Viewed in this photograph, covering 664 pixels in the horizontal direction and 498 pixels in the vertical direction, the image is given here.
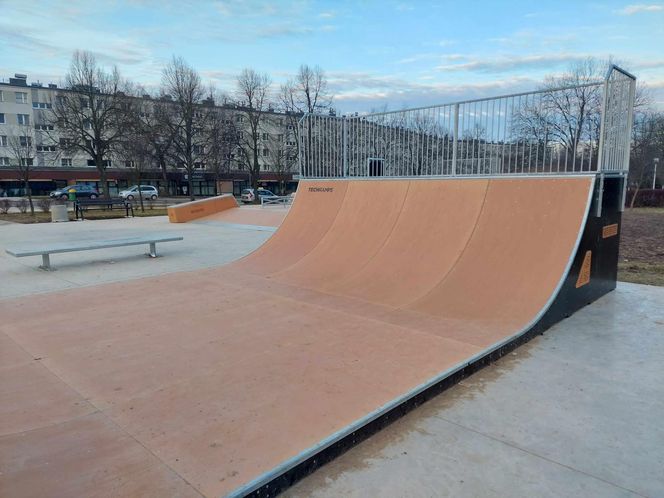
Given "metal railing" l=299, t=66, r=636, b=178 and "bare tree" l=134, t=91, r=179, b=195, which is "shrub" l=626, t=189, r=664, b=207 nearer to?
"metal railing" l=299, t=66, r=636, b=178

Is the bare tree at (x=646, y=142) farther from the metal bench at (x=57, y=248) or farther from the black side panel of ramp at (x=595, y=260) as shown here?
the metal bench at (x=57, y=248)

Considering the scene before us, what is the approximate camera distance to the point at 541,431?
112 inches

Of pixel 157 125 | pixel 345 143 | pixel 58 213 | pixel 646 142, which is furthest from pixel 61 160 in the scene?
pixel 646 142

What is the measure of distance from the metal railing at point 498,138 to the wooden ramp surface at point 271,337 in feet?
2.25

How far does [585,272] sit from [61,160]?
201 ft

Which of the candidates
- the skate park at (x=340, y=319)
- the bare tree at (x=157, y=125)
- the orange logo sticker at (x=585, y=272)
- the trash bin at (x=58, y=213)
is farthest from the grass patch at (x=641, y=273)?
the bare tree at (x=157, y=125)

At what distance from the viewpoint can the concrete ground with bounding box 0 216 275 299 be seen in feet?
24.5

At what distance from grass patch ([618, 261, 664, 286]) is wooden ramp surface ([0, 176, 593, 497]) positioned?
3.07 metres

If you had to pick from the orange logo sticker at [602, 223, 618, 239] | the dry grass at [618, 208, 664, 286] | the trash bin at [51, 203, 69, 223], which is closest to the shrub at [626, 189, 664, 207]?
the dry grass at [618, 208, 664, 286]

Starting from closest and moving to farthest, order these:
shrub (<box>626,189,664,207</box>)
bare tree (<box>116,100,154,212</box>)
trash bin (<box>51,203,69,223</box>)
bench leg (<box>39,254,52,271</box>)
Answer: bench leg (<box>39,254,52,271</box>), trash bin (<box>51,203,69,223</box>), shrub (<box>626,189,664,207</box>), bare tree (<box>116,100,154,212</box>)

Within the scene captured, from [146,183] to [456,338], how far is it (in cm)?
5698

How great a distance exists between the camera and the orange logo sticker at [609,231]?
235 inches

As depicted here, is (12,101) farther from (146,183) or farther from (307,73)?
(307,73)

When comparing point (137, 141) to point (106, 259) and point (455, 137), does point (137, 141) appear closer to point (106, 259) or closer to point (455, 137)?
point (106, 259)
